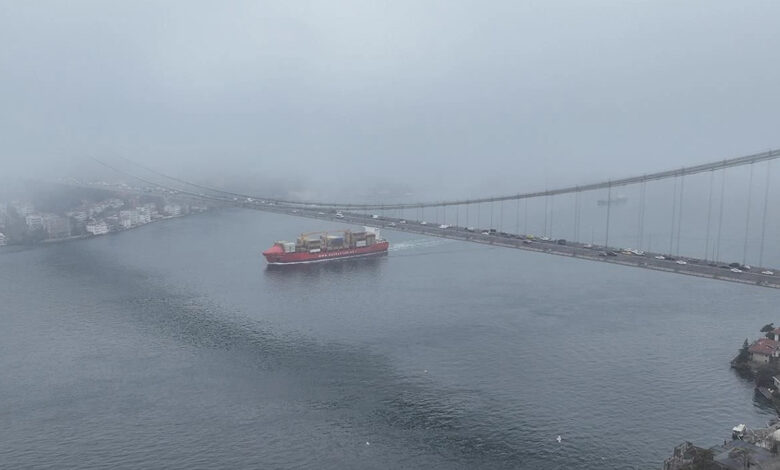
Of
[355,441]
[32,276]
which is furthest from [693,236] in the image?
[32,276]

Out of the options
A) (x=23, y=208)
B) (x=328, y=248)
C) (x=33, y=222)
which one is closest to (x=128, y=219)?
(x=33, y=222)

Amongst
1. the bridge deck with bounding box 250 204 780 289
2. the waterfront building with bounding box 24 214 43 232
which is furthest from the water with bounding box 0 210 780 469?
the waterfront building with bounding box 24 214 43 232

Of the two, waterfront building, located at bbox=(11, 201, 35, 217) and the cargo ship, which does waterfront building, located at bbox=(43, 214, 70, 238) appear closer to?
waterfront building, located at bbox=(11, 201, 35, 217)

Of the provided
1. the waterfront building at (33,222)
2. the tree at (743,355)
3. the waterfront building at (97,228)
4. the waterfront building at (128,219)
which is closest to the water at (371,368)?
the tree at (743,355)

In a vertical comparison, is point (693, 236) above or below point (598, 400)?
above

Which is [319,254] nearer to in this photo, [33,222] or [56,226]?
[56,226]

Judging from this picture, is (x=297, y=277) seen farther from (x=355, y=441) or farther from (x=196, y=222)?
(x=196, y=222)

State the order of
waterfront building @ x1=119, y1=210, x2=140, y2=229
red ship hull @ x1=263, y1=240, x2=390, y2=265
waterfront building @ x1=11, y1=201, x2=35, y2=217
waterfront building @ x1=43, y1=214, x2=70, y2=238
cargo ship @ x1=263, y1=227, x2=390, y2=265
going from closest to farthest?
red ship hull @ x1=263, y1=240, x2=390, y2=265
cargo ship @ x1=263, y1=227, x2=390, y2=265
waterfront building @ x1=43, y1=214, x2=70, y2=238
waterfront building @ x1=11, y1=201, x2=35, y2=217
waterfront building @ x1=119, y1=210, x2=140, y2=229
